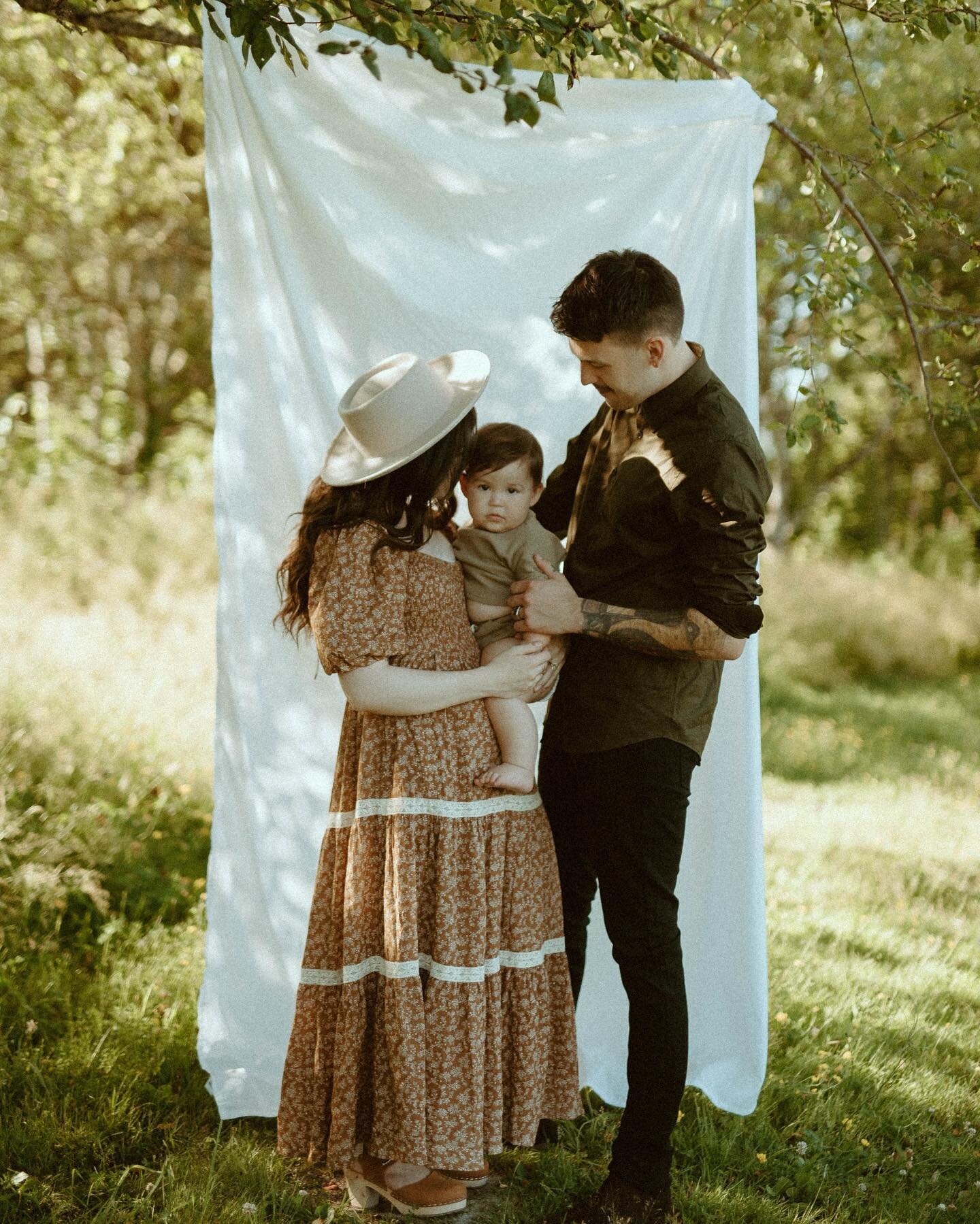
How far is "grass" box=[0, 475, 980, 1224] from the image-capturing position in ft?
8.16

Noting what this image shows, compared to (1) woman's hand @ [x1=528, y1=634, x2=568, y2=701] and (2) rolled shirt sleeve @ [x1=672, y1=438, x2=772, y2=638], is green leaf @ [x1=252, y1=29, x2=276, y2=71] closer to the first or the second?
(2) rolled shirt sleeve @ [x1=672, y1=438, x2=772, y2=638]

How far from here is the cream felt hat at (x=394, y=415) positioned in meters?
2.06

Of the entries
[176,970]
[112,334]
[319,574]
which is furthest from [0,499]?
[319,574]

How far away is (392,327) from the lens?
111 inches

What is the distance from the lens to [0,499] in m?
8.15

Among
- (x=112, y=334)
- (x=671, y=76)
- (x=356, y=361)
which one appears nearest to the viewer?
(x=671, y=76)

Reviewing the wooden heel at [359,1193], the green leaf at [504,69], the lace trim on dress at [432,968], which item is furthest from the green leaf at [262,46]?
the wooden heel at [359,1193]

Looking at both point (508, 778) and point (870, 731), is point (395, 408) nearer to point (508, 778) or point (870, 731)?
point (508, 778)

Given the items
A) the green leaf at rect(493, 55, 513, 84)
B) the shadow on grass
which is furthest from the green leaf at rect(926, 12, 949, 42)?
the shadow on grass

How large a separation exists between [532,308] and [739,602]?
3.87 ft

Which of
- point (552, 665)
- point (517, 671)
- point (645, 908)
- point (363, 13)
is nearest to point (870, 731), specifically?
point (645, 908)

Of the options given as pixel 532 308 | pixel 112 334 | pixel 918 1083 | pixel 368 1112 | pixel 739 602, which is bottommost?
pixel 918 1083

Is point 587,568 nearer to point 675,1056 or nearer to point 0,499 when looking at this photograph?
point 675,1056

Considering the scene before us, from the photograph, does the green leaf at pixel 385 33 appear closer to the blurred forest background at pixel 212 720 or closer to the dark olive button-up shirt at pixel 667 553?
the dark olive button-up shirt at pixel 667 553
